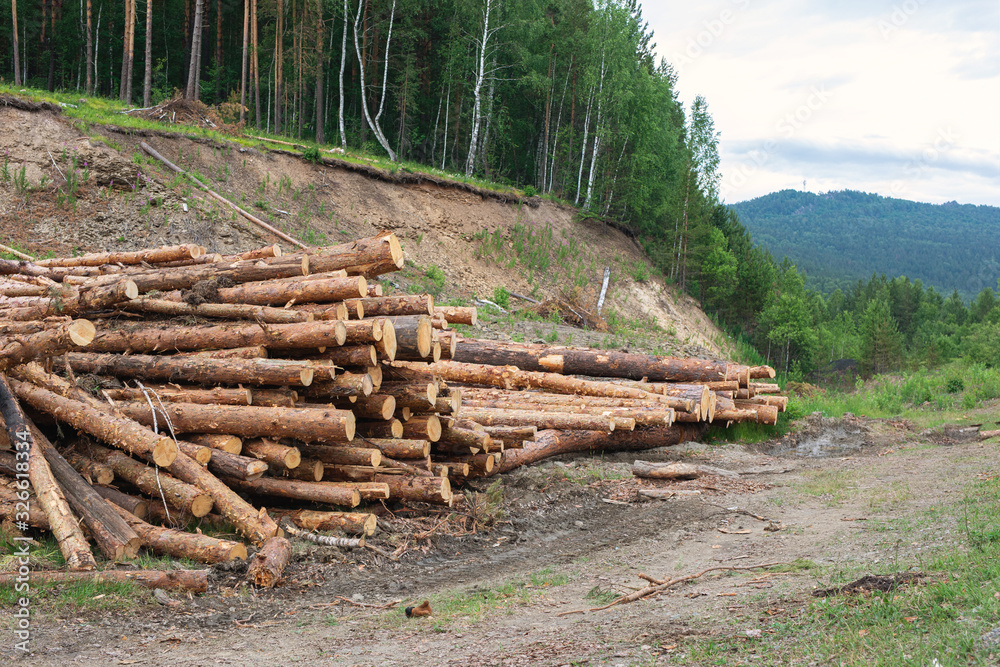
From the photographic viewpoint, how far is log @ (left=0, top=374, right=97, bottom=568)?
18.0 feet

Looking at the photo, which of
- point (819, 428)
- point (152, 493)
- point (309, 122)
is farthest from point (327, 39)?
point (152, 493)

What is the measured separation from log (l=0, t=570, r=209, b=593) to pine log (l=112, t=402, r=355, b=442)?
1.65m

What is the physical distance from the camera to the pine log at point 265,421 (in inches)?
274

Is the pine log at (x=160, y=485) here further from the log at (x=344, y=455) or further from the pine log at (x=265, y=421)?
the log at (x=344, y=455)

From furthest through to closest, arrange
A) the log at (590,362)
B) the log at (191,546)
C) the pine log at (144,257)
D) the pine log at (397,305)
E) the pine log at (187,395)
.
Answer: the log at (590,362) < the pine log at (144,257) < the pine log at (397,305) < the pine log at (187,395) < the log at (191,546)

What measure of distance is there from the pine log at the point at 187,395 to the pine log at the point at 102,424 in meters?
0.31

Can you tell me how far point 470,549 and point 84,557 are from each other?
11.3 ft

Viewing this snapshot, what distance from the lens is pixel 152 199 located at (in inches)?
745

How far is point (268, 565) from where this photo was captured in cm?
A: 586

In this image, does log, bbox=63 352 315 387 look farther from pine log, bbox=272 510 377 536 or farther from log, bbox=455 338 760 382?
log, bbox=455 338 760 382

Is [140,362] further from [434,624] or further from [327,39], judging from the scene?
[327,39]

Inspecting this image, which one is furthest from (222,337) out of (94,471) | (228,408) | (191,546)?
(191,546)

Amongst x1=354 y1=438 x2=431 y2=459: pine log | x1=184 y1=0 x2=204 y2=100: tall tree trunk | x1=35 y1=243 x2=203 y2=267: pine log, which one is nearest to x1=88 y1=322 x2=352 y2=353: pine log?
x1=354 y1=438 x2=431 y2=459: pine log

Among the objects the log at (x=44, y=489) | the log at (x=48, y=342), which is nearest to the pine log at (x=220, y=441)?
the log at (x=44, y=489)
